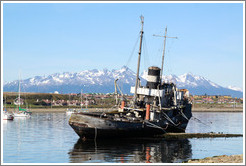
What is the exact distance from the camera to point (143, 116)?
61344mm

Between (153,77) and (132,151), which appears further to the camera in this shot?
(153,77)

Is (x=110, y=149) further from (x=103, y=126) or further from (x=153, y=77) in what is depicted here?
(x=153, y=77)

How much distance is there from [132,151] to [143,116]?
51.9 ft

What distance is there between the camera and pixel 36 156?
138ft

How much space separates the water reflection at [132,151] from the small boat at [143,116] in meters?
1.53

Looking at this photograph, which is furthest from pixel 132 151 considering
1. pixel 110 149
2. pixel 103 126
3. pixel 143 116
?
pixel 143 116

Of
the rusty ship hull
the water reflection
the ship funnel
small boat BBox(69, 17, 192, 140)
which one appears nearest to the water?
the water reflection

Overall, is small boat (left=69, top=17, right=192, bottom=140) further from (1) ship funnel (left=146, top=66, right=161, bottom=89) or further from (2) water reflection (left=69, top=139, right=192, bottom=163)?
(2) water reflection (left=69, top=139, right=192, bottom=163)

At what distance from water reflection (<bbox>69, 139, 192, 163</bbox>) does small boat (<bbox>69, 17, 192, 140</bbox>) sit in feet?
5.03

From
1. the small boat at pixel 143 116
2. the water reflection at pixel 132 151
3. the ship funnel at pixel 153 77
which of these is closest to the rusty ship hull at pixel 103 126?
the small boat at pixel 143 116

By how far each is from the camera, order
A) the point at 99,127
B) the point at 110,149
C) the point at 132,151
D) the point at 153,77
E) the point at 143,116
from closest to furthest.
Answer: the point at 132,151 → the point at 110,149 → the point at 99,127 → the point at 143,116 → the point at 153,77

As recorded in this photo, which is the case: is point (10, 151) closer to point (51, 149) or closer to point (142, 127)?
point (51, 149)

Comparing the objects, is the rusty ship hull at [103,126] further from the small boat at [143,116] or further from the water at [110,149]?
the water at [110,149]

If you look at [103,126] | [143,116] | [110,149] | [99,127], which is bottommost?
[110,149]
